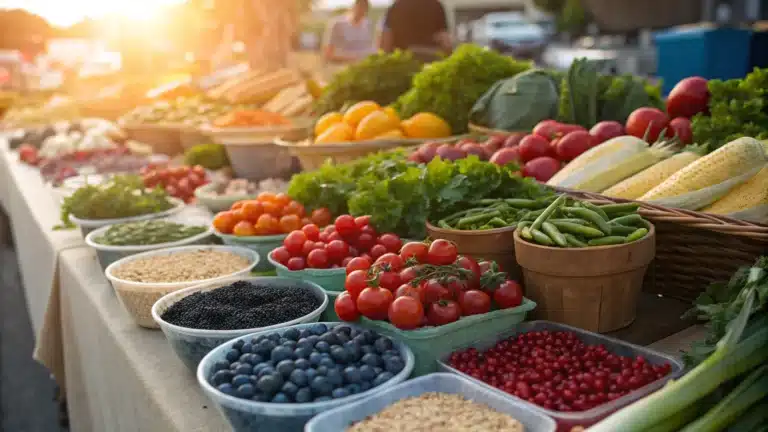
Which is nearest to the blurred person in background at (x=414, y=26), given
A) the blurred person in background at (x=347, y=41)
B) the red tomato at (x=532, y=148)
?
the blurred person in background at (x=347, y=41)

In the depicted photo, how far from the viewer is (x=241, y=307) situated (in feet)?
5.51

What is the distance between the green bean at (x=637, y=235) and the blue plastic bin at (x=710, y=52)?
23.4 ft

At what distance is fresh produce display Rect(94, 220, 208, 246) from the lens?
2422 millimetres

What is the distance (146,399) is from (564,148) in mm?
1599

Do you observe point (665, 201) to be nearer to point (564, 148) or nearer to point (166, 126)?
point (564, 148)

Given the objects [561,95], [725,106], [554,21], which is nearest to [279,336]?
[725,106]

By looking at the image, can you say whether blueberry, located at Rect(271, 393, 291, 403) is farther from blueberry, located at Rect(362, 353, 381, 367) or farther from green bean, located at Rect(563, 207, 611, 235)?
green bean, located at Rect(563, 207, 611, 235)

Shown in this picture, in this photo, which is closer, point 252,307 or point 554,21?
point 252,307

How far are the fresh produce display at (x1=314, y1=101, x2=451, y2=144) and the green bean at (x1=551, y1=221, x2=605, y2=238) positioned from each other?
1.52 m

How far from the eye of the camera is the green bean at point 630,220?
1691 millimetres

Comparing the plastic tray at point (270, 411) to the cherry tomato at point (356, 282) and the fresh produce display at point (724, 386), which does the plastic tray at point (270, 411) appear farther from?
the fresh produce display at point (724, 386)

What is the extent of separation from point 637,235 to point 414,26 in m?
5.15

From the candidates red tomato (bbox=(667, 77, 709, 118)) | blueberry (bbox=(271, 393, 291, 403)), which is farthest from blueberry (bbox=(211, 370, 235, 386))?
red tomato (bbox=(667, 77, 709, 118))

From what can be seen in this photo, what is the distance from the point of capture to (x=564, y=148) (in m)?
2.46
